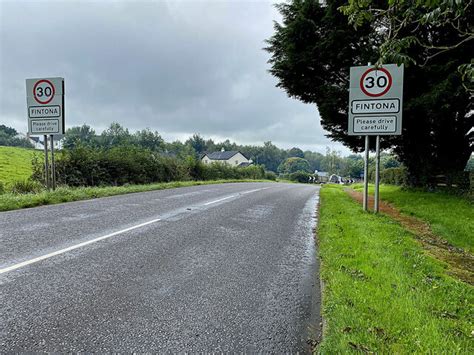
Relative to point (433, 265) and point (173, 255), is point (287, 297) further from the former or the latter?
point (433, 265)

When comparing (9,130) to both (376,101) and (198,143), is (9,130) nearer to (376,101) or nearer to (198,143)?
(198,143)

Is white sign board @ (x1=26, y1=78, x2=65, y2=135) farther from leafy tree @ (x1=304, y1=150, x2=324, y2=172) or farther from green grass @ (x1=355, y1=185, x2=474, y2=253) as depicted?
leafy tree @ (x1=304, y1=150, x2=324, y2=172)

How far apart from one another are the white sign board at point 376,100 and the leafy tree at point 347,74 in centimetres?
233

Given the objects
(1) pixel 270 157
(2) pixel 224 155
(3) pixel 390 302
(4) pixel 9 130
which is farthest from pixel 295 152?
(3) pixel 390 302

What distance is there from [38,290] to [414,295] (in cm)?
402

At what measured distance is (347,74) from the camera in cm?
1407

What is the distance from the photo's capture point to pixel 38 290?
3.24m

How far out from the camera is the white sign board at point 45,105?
1140 cm

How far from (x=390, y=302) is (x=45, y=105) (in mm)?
12939

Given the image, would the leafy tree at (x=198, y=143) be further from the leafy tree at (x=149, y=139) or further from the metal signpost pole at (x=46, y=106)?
the metal signpost pole at (x=46, y=106)

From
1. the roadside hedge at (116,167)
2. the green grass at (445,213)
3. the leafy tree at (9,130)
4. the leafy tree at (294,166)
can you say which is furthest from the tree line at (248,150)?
the green grass at (445,213)

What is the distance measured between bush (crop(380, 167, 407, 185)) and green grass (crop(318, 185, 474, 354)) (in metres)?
17.0

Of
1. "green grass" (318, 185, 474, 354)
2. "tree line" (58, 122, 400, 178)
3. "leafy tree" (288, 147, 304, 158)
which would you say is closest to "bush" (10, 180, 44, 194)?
"green grass" (318, 185, 474, 354)

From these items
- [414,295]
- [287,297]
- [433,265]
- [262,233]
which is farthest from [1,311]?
[433,265]
